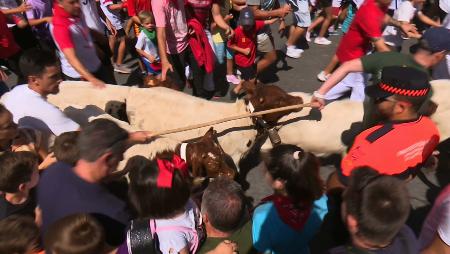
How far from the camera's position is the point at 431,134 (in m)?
2.62

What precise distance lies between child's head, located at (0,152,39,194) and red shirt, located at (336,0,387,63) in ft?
12.2

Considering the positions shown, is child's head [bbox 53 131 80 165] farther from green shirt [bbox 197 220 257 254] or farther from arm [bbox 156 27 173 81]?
arm [bbox 156 27 173 81]

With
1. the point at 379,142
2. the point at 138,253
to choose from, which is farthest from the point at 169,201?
the point at 379,142

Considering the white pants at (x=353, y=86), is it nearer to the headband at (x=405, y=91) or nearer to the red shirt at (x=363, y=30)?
the red shirt at (x=363, y=30)

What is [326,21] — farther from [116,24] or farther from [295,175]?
[295,175]

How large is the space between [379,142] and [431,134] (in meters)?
0.39

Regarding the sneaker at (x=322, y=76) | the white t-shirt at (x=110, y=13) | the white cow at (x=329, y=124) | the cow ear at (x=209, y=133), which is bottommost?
the sneaker at (x=322, y=76)

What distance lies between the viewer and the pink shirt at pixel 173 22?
173 inches

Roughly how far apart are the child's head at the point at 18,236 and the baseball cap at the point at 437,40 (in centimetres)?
336

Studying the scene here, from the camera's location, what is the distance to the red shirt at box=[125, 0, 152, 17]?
551 cm

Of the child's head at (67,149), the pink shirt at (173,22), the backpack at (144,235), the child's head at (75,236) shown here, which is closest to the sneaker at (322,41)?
the pink shirt at (173,22)

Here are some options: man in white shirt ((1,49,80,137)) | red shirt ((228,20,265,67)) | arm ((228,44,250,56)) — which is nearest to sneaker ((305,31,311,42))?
red shirt ((228,20,265,67))

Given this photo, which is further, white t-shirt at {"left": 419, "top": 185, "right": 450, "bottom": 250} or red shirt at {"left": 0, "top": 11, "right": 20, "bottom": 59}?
red shirt at {"left": 0, "top": 11, "right": 20, "bottom": 59}

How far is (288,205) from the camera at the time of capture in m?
2.45
